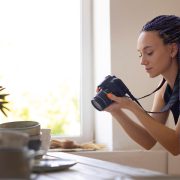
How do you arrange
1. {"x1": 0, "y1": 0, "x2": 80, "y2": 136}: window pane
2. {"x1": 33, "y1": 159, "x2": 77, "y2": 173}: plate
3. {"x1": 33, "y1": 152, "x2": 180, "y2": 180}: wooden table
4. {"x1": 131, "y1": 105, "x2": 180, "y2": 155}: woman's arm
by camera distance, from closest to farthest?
{"x1": 33, "y1": 152, "x2": 180, "y2": 180}: wooden table < {"x1": 33, "y1": 159, "x2": 77, "y2": 173}: plate < {"x1": 131, "y1": 105, "x2": 180, "y2": 155}: woman's arm < {"x1": 0, "y1": 0, "x2": 80, "y2": 136}: window pane

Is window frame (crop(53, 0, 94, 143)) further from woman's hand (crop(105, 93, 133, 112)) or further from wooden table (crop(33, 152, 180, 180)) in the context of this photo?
wooden table (crop(33, 152, 180, 180))

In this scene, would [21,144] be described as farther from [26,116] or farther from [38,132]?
[26,116]

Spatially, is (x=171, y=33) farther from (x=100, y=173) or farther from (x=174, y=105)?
(x=100, y=173)

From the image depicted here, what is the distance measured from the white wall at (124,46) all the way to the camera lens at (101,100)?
1.93 ft

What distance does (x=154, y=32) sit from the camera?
5.57 ft

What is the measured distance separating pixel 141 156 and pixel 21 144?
144 centimetres

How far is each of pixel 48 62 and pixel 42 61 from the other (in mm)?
32

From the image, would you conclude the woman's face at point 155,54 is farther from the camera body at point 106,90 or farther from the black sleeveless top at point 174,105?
the camera body at point 106,90

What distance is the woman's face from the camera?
5.49 ft

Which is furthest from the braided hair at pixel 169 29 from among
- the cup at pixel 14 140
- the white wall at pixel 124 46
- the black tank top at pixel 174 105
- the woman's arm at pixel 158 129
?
the cup at pixel 14 140

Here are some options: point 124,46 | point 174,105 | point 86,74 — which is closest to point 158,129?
point 174,105

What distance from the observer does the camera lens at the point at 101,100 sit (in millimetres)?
1439

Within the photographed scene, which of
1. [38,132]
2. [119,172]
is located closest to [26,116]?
[38,132]

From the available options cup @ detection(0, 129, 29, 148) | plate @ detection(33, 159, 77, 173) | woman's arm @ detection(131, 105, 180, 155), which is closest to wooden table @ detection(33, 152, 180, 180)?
plate @ detection(33, 159, 77, 173)
